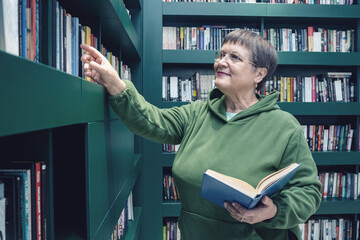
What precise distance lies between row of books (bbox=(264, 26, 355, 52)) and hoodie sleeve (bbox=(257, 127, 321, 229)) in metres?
1.60

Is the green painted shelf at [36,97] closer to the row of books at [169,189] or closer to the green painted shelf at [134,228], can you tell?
the green painted shelf at [134,228]

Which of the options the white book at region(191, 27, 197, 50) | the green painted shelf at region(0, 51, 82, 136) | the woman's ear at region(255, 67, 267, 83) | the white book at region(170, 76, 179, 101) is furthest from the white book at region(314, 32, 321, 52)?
the green painted shelf at region(0, 51, 82, 136)

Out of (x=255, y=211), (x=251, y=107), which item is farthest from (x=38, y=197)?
(x=251, y=107)

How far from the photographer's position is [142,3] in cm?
255

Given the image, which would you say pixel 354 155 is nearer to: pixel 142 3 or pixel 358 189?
pixel 358 189

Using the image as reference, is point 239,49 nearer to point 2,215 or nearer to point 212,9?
point 2,215

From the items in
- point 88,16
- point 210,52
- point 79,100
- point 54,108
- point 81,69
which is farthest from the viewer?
point 210,52

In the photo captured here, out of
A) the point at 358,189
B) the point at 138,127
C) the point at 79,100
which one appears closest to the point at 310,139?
the point at 358,189

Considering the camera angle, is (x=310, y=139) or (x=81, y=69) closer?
(x=81, y=69)

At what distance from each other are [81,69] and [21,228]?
0.57 m

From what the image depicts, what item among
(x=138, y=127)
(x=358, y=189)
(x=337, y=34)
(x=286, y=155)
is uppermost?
(x=337, y=34)

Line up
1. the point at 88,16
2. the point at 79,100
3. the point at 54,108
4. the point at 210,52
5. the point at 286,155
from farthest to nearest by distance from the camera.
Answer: the point at 210,52, the point at 88,16, the point at 286,155, the point at 79,100, the point at 54,108

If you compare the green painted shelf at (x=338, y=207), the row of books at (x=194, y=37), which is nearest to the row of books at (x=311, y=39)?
the row of books at (x=194, y=37)

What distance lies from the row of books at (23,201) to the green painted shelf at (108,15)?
689mm
